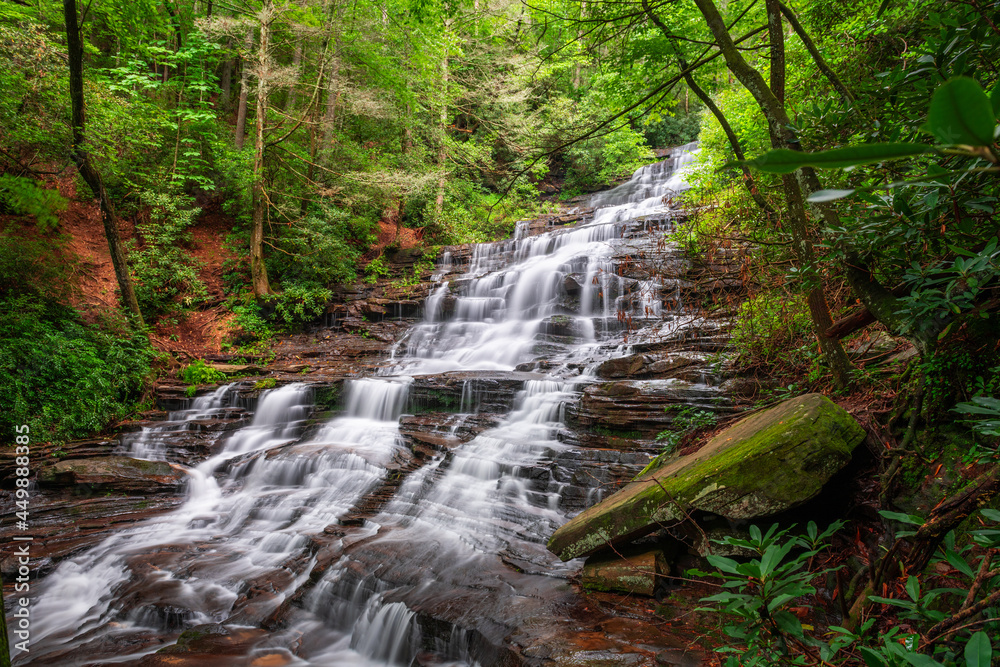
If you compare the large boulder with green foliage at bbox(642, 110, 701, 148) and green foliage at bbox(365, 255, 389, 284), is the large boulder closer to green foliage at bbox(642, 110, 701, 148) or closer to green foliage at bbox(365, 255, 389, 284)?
green foliage at bbox(365, 255, 389, 284)

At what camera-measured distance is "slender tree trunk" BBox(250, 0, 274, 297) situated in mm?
12641

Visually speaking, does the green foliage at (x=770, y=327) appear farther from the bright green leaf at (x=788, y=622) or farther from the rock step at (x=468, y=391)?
the bright green leaf at (x=788, y=622)

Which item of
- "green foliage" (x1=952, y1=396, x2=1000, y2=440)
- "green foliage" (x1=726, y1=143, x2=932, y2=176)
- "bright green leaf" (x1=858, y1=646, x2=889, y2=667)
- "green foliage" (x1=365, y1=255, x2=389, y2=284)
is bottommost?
"bright green leaf" (x1=858, y1=646, x2=889, y2=667)

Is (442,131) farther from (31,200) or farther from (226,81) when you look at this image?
(31,200)

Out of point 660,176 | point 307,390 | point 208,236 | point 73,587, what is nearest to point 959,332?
point 73,587

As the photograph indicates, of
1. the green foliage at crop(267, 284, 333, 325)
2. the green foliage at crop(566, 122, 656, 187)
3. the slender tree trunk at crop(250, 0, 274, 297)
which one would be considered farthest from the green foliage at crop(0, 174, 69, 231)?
the green foliage at crop(566, 122, 656, 187)

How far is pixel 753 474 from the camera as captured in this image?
3.58 meters

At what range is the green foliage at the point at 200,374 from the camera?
36.1 feet

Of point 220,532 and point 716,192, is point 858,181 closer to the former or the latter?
point 716,192

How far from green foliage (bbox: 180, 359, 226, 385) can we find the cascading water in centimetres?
87

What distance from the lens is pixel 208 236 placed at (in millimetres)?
15641

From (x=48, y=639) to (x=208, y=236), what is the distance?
13.4 metres

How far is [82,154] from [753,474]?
12362 mm

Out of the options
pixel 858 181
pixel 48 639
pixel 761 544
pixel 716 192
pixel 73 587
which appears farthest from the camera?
pixel 716 192
